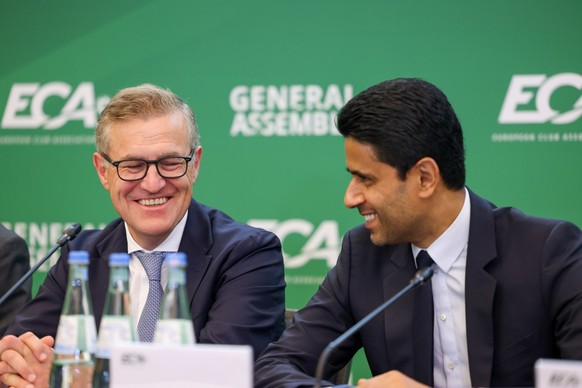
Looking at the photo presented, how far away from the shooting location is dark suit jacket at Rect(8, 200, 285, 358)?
9.23 feet

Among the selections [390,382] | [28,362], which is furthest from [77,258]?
[390,382]

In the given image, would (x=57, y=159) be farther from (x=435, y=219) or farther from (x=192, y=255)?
(x=435, y=219)

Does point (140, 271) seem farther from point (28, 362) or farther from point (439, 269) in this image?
point (439, 269)

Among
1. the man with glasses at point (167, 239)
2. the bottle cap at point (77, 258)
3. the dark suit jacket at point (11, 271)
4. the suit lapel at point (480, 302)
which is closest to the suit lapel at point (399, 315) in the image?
the suit lapel at point (480, 302)

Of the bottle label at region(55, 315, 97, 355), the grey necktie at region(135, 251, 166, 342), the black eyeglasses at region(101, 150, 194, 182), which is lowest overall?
the grey necktie at region(135, 251, 166, 342)

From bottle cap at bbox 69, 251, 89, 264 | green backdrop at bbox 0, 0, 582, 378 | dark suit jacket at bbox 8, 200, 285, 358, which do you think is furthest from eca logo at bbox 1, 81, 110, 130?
bottle cap at bbox 69, 251, 89, 264

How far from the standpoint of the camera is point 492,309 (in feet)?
8.32

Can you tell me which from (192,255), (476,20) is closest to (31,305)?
(192,255)

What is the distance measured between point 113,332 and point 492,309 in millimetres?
1104

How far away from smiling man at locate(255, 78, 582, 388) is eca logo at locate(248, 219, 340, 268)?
1301 mm

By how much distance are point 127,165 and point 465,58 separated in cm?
165

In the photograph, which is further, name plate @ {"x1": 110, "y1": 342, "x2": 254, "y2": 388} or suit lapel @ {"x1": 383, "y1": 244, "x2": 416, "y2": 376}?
suit lapel @ {"x1": 383, "y1": 244, "x2": 416, "y2": 376}

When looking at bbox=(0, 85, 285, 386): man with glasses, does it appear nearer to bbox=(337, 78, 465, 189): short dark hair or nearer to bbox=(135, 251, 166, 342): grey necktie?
bbox=(135, 251, 166, 342): grey necktie

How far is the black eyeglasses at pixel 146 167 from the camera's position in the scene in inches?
116
